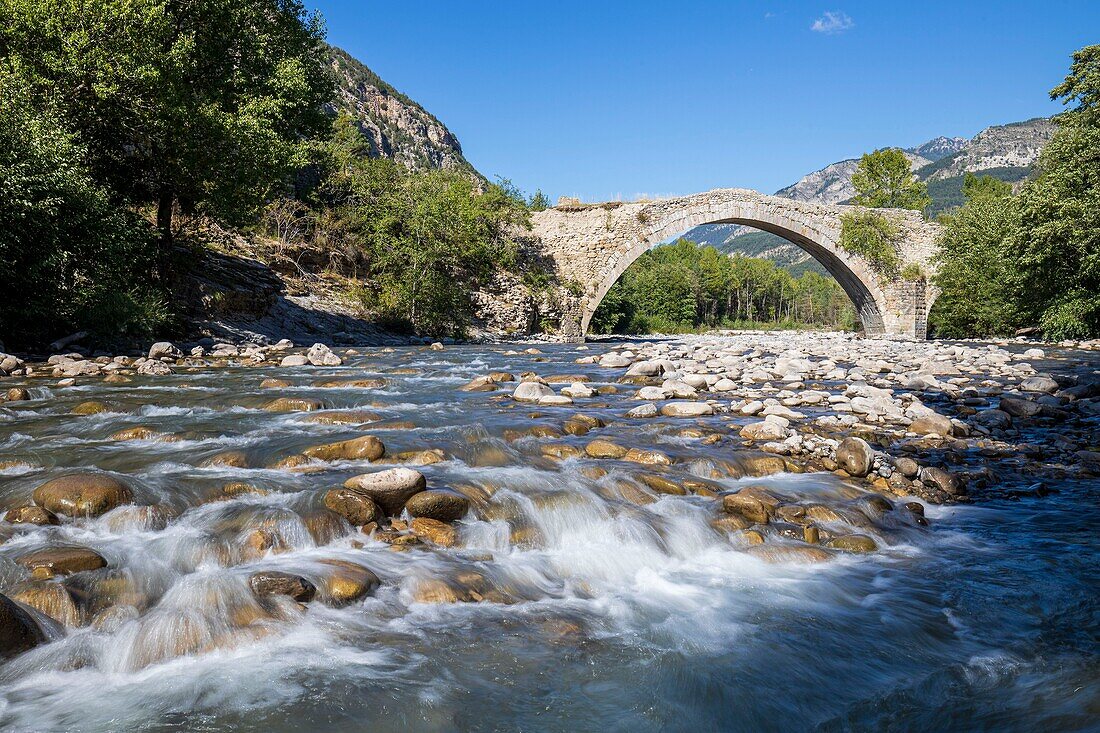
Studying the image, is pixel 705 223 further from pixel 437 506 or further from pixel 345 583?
pixel 345 583

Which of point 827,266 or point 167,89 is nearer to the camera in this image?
point 167,89

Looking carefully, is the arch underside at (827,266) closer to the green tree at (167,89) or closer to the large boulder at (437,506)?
the green tree at (167,89)

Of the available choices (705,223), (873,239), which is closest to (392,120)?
(705,223)

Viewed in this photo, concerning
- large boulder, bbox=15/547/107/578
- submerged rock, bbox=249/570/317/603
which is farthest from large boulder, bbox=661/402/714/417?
large boulder, bbox=15/547/107/578

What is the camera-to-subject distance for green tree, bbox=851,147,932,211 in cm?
3628

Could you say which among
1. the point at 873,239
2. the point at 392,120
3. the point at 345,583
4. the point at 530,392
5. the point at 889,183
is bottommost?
the point at 345,583

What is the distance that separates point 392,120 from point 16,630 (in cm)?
12549

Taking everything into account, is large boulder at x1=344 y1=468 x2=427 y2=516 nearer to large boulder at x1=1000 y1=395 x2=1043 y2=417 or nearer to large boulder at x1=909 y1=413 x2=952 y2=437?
large boulder at x1=909 y1=413 x2=952 y2=437

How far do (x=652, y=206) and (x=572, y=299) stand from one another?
4.66m

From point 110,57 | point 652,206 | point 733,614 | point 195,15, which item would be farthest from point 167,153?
point 652,206

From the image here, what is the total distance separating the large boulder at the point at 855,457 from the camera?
4.58m

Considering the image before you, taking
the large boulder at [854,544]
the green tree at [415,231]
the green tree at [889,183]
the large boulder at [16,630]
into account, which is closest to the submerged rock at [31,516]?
the large boulder at [16,630]

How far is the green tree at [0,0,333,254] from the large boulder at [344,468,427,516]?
10300 millimetres

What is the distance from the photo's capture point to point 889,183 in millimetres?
36875
